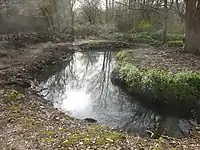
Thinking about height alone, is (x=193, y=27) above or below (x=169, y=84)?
above

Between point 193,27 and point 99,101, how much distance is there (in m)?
7.54

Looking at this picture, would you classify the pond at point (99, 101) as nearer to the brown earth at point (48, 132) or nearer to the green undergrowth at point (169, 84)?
the green undergrowth at point (169, 84)

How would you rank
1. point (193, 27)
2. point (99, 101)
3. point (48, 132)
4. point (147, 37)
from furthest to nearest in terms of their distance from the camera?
1. point (147, 37)
2. point (193, 27)
3. point (99, 101)
4. point (48, 132)

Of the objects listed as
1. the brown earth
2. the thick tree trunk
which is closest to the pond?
the brown earth

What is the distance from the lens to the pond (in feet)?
27.7

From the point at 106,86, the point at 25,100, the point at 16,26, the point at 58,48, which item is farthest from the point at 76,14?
the point at 25,100

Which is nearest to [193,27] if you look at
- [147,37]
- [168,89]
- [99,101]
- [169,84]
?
[169,84]

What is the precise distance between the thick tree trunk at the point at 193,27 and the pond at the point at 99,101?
16.4ft

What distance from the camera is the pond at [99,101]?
27.7 ft

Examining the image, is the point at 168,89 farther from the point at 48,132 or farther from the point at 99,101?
the point at 48,132

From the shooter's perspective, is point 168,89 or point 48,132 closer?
point 48,132

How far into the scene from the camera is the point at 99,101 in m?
11.1

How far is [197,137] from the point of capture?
6770 millimetres

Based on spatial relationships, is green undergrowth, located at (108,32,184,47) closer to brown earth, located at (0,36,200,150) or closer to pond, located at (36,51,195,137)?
pond, located at (36,51,195,137)
